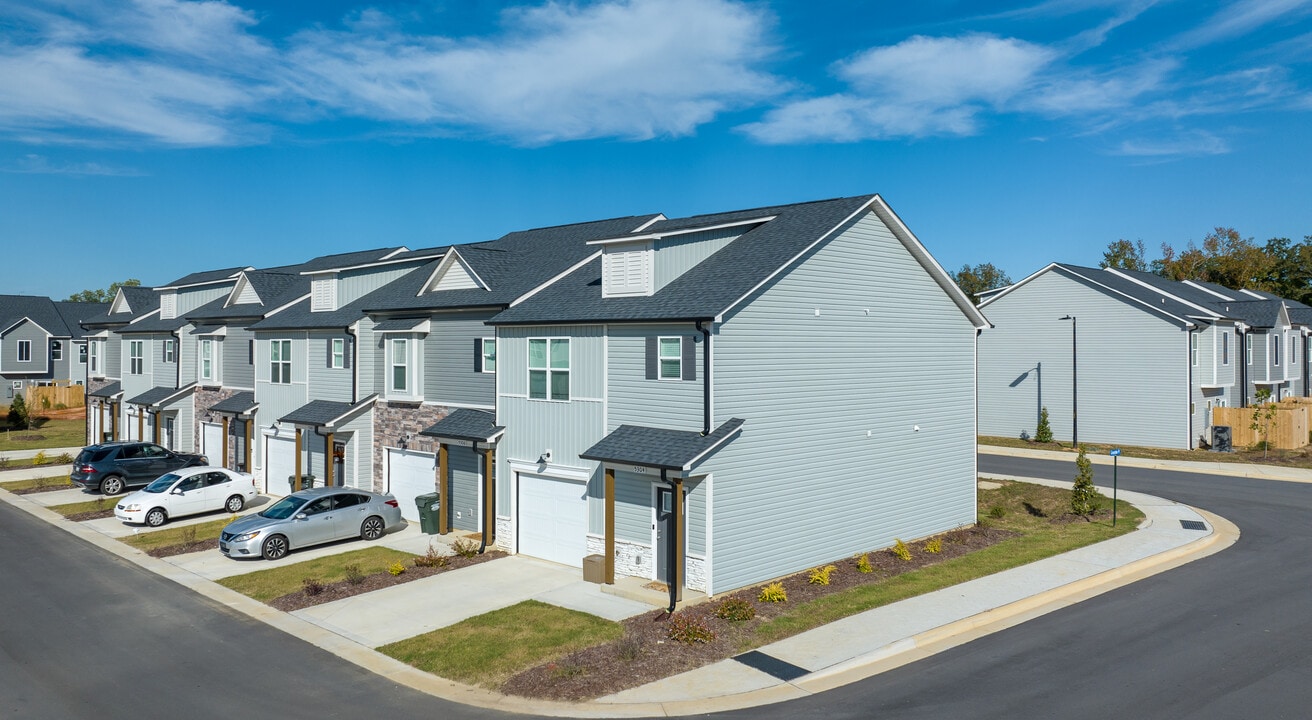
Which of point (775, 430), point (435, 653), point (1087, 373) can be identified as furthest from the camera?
point (1087, 373)

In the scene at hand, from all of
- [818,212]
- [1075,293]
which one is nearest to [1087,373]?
[1075,293]

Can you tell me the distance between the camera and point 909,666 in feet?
44.1

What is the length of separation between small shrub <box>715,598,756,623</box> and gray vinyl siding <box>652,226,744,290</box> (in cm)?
765

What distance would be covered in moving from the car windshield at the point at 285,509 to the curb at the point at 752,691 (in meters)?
2.40

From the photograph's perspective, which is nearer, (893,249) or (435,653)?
(435,653)

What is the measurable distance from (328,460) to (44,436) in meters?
35.1

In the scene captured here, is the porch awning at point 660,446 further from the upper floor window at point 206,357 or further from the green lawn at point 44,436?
the green lawn at point 44,436

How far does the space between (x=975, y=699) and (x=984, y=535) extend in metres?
11.6

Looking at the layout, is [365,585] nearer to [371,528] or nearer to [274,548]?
[274,548]

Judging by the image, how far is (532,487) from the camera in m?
21.4

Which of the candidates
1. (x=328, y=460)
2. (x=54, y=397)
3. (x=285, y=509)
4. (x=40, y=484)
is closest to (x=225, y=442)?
(x=40, y=484)

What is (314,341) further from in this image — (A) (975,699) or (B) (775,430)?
(A) (975,699)

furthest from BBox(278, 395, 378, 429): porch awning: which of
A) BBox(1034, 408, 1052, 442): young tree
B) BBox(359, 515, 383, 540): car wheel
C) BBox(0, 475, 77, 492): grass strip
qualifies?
BBox(1034, 408, 1052, 442): young tree

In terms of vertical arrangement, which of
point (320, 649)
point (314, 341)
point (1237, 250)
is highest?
point (1237, 250)
